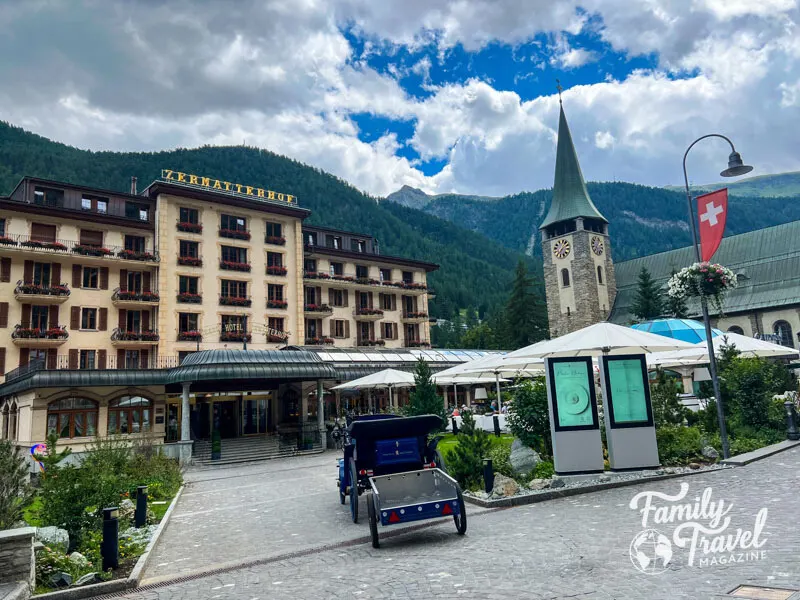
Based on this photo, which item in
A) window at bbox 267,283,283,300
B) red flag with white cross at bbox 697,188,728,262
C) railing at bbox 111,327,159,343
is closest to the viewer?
red flag with white cross at bbox 697,188,728,262

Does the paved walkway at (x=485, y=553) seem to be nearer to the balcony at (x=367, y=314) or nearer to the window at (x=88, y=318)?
the window at (x=88, y=318)

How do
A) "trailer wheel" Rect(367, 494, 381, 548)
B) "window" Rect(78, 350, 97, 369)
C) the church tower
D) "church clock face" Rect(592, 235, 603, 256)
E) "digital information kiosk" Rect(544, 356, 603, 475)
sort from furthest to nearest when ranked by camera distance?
1. "church clock face" Rect(592, 235, 603, 256)
2. the church tower
3. "window" Rect(78, 350, 97, 369)
4. "digital information kiosk" Rect(544, 356, 603, 475)
5. "trailer wheel" Rect(367, 494, 381, 548)

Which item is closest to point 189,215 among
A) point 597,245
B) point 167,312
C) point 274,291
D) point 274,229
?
point 274,229

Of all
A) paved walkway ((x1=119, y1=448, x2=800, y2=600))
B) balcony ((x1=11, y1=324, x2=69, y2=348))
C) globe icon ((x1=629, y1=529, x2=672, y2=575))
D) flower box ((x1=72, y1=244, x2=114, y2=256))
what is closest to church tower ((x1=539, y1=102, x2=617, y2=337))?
flower box ((x1=72, y1=244, x2=114, y2=256))

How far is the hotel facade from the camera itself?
29719 mm

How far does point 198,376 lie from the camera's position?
27875 mm

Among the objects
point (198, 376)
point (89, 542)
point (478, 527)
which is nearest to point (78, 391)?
point (198, 376)

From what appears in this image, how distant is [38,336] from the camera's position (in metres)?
35.4

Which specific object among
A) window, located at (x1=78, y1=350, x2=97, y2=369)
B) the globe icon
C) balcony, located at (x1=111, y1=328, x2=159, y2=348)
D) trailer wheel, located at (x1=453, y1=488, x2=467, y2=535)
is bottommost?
the globe icon

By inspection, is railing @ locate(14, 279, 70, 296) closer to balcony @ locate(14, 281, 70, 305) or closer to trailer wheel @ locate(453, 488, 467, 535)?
balcony @ locate(14, 281, 70, 305)

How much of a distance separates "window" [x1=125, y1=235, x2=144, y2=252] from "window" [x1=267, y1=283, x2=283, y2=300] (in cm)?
954

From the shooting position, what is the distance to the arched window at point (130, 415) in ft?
100

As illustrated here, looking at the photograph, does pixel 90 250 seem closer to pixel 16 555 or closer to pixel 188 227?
pixel 188 227

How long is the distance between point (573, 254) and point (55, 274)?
58046 millimetres
